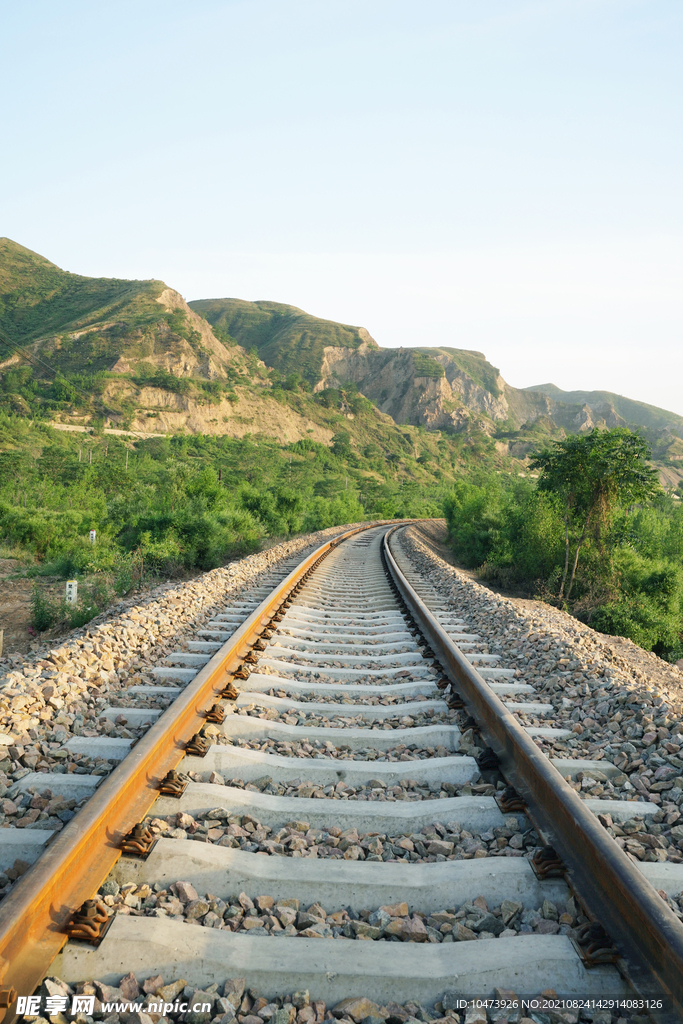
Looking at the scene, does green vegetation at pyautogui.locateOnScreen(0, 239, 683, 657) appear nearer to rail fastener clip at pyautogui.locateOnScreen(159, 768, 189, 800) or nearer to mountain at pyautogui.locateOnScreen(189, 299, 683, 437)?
mountain at pyautogui.locateOnScreen(189, 299, 683, 437)

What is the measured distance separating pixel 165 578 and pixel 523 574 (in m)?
8.63

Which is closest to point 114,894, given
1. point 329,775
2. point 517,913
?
point 329,775

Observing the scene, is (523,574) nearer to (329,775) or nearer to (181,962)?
(329,775)

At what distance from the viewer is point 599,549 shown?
13.0 m

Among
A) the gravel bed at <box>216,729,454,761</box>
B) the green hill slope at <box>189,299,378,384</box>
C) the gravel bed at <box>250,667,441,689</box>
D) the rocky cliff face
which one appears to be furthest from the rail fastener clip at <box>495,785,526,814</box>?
the green hill slope at <box>189,299,378,384</box>

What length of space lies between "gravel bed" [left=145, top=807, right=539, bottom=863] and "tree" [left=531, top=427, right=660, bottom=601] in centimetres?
1091

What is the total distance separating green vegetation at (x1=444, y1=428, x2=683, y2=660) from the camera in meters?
11.1

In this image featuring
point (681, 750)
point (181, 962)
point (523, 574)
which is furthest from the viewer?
point (523, 574)

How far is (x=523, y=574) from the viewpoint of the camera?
1491 cm

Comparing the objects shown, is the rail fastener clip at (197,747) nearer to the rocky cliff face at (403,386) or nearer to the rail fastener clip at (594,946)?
the rail fastener clip at (594,946)

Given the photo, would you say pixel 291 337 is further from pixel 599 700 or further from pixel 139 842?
pixel 139 842

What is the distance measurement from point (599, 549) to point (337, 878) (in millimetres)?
12191

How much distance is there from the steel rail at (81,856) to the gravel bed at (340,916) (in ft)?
0.43

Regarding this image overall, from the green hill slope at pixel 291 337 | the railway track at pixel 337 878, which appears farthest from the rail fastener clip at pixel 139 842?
the green hill slope at pixel 291 337
